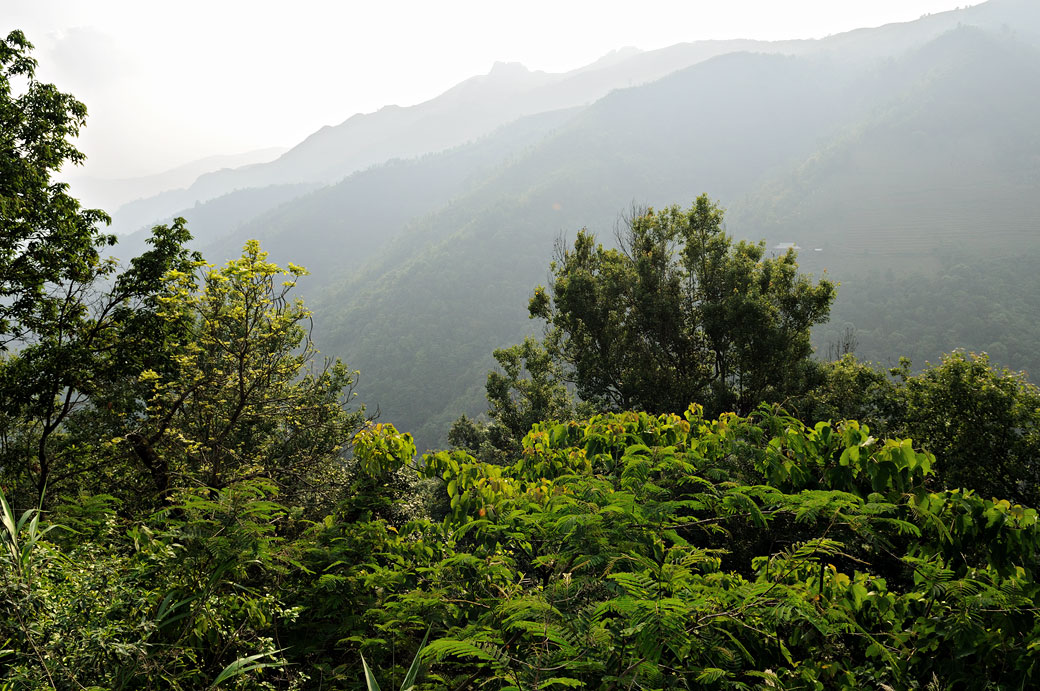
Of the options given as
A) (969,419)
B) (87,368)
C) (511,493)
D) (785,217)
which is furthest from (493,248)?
(511,493)

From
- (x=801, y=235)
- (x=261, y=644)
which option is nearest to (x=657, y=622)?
(x=261, y=644)

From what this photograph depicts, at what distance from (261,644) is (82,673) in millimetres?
616

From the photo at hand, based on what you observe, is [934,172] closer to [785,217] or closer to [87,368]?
[785,217]

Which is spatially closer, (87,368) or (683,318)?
(87,368)

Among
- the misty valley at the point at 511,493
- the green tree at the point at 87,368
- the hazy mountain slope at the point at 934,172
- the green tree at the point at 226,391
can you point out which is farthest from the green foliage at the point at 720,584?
the hazy mountain slope at the point at 934,172

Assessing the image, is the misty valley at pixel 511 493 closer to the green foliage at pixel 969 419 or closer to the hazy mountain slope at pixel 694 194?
the green foliage at pixel 969 419

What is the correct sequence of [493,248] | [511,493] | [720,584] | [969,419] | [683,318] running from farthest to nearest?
[493,248], [683,318], [969,419], [511,493], [720,584]

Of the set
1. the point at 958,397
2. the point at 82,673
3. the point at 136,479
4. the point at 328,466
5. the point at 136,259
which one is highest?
the point at 136,259

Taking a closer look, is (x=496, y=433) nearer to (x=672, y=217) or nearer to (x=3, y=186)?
(x=672, y=217)

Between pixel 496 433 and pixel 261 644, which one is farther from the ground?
pixel 261 644

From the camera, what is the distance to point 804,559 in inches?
99.7

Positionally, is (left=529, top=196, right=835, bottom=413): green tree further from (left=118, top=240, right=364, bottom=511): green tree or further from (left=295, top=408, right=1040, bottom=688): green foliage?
(left=295, top=408, right=1040, bottom=688): green foliage

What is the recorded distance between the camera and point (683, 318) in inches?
682

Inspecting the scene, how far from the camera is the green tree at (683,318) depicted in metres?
14.5
